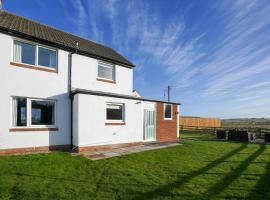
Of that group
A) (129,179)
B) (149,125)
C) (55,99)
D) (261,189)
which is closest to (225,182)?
(261,189)

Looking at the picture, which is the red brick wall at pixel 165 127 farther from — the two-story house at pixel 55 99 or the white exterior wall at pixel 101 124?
the white exterior wall at pixel 101 124

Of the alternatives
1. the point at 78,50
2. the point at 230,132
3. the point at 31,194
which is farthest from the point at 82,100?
the point at 230,132

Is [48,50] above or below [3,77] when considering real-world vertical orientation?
above

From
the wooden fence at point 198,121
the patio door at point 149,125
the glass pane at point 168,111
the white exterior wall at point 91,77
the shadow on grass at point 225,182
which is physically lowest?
the wooden fence at point 198,121

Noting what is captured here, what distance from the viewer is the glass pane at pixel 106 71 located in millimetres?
13177

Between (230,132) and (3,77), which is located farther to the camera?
(230,132)

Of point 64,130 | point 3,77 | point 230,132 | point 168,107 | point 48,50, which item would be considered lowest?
point 230,132

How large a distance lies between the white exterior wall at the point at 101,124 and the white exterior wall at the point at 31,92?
941 millimetres

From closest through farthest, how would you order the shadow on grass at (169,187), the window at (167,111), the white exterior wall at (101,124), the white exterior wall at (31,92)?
the shadow on grass at (169,187), the white exterior wall at (31,92), the white exterior wall at (101,124), the window at (167,111)

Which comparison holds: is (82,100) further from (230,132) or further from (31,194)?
(230,132)

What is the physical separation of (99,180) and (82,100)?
542 centimetres

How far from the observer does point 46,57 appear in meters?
10.4

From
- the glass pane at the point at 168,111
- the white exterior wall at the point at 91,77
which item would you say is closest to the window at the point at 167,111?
the glass pane at the point at 168,111

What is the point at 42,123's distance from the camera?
9.95 metres
